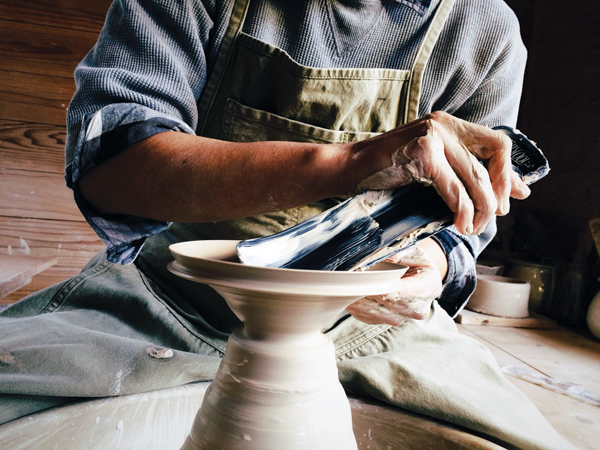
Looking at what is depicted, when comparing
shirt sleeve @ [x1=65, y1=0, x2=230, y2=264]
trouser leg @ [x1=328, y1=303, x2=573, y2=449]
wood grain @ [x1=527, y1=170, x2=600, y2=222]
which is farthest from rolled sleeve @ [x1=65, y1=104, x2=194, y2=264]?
wood grain @ [x1=527, y1=170, x2=600, y2=222]

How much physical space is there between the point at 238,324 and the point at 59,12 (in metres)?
1.59

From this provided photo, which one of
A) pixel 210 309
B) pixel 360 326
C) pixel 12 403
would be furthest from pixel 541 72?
pixel 12 403

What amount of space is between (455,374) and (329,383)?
0.40 m

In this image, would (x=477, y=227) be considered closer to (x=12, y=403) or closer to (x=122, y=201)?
(x=122, y=201)

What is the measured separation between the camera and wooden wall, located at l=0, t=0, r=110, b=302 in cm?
177

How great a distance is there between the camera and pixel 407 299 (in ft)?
2.61

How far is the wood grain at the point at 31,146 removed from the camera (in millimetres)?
1813

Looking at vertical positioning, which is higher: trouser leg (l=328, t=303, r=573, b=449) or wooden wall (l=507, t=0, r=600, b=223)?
wooden wall (l=507, t=0, r=600, b=223)

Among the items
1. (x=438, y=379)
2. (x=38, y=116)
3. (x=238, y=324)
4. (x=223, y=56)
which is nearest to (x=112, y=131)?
(x=223, y=56)

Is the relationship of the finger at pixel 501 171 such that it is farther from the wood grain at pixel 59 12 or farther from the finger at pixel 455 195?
the wood grain at pixel 59 12

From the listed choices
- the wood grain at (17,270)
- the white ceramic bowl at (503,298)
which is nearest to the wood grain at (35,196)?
the wood grain at (17,270)

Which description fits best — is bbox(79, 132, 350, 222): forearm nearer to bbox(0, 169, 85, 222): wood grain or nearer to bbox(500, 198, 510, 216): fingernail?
bbox(500, 198, 510, 216): fingernail

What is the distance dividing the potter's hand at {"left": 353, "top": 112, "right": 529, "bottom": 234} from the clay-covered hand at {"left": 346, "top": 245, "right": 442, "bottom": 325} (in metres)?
0.25

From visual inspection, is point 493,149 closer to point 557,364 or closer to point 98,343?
point 98,343
